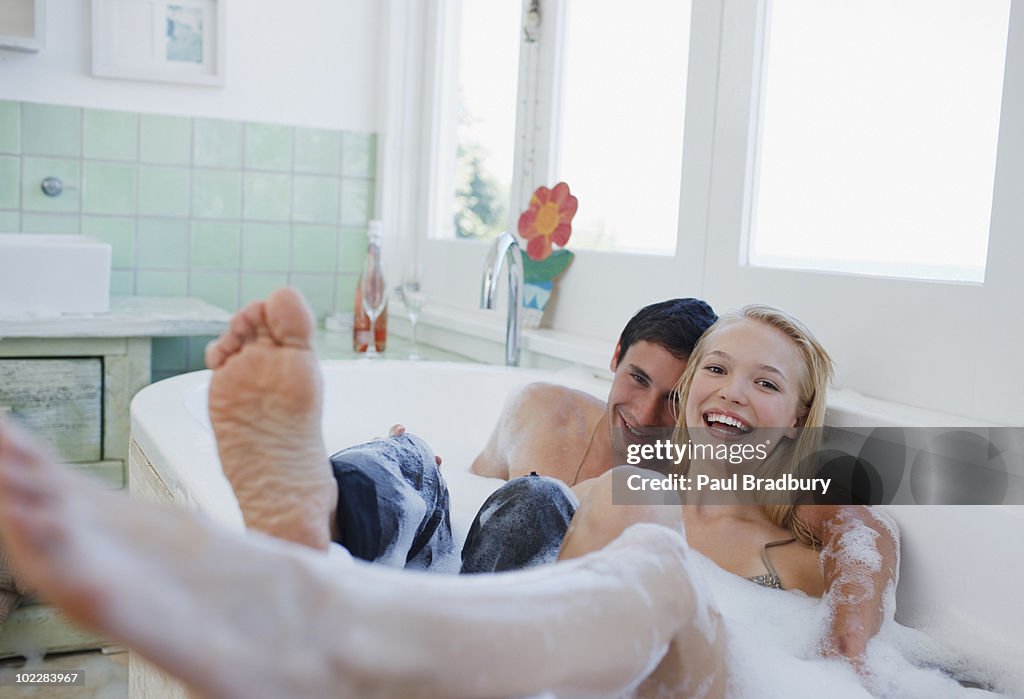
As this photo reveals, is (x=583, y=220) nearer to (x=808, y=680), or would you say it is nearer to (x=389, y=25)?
(x=389, y=25)

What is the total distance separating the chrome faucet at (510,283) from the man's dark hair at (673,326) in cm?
44

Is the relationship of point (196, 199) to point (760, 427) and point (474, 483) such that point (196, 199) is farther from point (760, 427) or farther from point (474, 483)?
point (760, 427)

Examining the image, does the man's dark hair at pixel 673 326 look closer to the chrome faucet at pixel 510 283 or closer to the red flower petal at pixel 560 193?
the chrome faucet at pixel 510 283

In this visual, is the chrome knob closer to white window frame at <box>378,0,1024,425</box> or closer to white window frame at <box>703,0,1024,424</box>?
white window frame at <box>378,0,1024,425</box>

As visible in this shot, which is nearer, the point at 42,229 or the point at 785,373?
the point at 785,373

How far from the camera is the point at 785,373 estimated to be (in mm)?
1089

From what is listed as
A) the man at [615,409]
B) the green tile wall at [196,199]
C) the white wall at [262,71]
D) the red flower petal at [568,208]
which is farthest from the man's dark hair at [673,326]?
the white wall at [262,71]

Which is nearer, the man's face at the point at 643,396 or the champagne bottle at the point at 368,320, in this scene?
the man's face at the point at 643,396

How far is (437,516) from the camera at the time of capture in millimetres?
1041

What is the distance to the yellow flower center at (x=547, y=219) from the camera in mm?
2008

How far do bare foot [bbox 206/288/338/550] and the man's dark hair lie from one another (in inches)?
26.4

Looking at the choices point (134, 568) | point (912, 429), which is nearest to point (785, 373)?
point (912, 429)

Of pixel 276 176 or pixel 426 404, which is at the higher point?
pixel 276 176

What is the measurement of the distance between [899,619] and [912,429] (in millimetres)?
223
